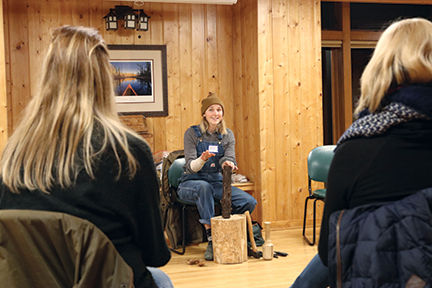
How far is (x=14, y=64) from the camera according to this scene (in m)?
4.82

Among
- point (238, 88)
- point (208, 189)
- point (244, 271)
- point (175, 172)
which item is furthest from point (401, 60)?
point (238, 88)

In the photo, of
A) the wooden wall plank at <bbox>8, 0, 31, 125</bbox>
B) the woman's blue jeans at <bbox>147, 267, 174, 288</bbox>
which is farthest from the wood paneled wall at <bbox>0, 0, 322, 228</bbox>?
the woman's blue jeans at <bbox>147, 267, 174, 288</bbox>

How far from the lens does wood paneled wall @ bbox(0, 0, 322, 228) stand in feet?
14.7

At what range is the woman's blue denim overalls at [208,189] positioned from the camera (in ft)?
11.9

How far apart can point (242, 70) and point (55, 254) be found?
Result: 4162 mm

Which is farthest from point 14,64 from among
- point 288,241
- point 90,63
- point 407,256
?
point 407,256

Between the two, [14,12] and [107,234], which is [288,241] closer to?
[107,234]

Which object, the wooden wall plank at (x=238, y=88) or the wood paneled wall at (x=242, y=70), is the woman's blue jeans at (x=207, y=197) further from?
the wooden wall plank at (x=238, y=88)

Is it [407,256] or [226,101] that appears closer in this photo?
[407,256]

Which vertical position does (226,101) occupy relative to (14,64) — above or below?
below

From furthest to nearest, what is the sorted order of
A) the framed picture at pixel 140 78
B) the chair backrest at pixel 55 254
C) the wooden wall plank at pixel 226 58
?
the wooden wall plank at pixel 226 58 → the framed picture at pixel 140 78 → the chair backrest at pixel 55 254

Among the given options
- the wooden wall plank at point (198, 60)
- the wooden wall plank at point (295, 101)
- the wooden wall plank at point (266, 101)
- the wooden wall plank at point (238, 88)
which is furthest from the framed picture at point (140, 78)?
the wooden wall plank at point (295, 101)

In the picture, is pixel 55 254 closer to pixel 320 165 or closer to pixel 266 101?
pixel 320 165

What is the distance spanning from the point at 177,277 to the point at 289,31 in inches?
110
